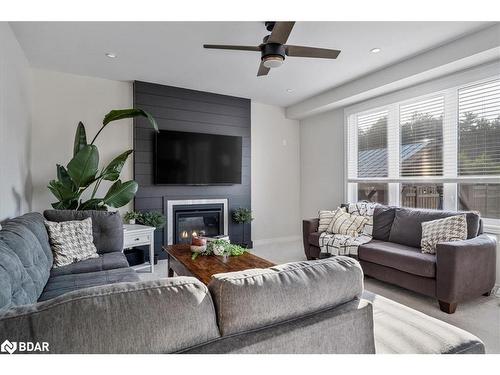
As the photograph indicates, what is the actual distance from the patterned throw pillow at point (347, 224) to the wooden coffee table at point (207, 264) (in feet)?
5.32

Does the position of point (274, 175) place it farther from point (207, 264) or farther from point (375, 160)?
point (207, 264)

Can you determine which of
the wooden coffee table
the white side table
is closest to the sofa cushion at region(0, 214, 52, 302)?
the wooden coffee table

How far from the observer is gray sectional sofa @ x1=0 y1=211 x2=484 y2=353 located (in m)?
0.65

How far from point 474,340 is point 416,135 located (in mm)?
3304

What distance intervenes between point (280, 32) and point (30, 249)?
90.9 inches

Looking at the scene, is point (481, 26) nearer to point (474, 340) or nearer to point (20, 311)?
point (474, 340)

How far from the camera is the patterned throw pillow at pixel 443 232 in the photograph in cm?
277

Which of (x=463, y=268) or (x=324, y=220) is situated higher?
(x=324, y=220)

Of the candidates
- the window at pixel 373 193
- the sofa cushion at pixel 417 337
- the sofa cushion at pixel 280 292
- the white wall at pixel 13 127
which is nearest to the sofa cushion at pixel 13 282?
the sofa cushion at pixel 280 292

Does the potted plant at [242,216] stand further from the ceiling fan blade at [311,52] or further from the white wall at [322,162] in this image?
the ceiling fan blade at [311,52]

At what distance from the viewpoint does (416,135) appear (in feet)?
12.6

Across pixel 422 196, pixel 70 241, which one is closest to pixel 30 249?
pixel 70 241

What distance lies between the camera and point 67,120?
3.84 meters
